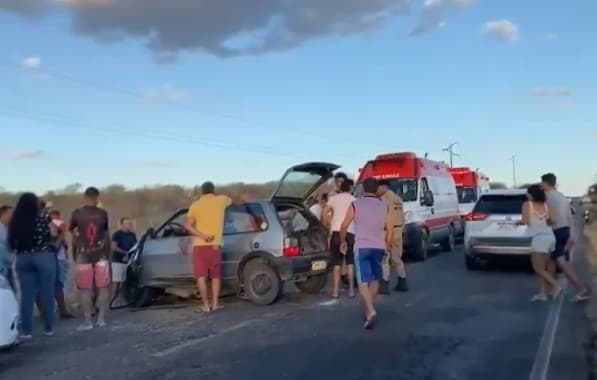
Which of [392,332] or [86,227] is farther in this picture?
[86,227]

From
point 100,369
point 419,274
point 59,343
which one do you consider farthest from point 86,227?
point 419,274

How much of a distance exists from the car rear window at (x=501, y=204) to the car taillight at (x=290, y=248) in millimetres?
5630

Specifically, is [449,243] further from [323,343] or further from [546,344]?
[323,343]

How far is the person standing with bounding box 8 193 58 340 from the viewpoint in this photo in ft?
32.3

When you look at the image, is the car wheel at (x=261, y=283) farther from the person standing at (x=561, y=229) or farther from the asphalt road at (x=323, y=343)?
the person standing at (x=561, y=229)

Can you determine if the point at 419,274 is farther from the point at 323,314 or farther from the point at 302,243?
the point at 323,314

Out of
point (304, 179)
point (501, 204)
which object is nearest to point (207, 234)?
point (304, 179)

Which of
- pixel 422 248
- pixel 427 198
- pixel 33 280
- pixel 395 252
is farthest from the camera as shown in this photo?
pixel 427 198

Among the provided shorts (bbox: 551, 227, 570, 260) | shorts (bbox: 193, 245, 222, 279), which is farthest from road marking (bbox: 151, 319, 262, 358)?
shorts (bbox: 551, 227, 570, 260)

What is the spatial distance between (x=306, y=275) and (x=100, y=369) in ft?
17.3

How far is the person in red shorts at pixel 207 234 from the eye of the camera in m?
11.7

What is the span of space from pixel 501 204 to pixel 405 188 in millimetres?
3990

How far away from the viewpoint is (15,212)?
9.86 meters

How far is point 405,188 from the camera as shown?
20094 millimetres
